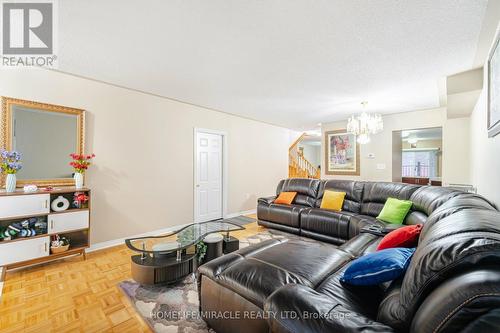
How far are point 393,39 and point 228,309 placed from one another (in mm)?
2745

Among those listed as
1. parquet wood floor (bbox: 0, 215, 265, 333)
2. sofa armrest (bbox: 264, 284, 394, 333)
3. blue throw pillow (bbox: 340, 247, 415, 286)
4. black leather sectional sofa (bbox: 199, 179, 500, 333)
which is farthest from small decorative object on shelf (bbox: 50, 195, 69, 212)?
blue throw pillow (bbox: 340, 247, 415, 286)

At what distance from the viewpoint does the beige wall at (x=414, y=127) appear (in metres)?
4.05

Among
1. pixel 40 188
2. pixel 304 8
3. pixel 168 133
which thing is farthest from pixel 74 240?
pixel 304 8

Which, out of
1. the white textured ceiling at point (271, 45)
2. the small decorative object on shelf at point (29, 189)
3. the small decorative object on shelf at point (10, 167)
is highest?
the white textured ceiling at point (271, 45)

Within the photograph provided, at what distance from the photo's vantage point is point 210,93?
3658mm

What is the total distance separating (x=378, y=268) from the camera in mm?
1138

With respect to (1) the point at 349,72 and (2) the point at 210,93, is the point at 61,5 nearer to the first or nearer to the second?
(2) the point at 210,93

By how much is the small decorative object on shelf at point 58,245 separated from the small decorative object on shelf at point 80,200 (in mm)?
418

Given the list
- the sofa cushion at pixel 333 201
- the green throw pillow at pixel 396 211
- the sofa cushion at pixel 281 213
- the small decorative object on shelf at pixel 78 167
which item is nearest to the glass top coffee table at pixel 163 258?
the small decorative object on shelf at pixel 78 167

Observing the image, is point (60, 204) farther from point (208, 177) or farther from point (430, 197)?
point (430, 197)

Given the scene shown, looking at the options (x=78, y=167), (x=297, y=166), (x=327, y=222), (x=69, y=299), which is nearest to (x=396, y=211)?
(x=327, y=222)

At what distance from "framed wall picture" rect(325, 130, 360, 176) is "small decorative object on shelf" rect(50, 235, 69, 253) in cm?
574

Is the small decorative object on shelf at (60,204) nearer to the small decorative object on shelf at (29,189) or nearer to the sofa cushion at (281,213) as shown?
the small decorative object on shelf at (29,189)

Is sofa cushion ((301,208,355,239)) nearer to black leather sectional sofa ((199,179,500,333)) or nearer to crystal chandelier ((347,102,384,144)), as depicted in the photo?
black leather sectional sofa ((199,179,500,333))
